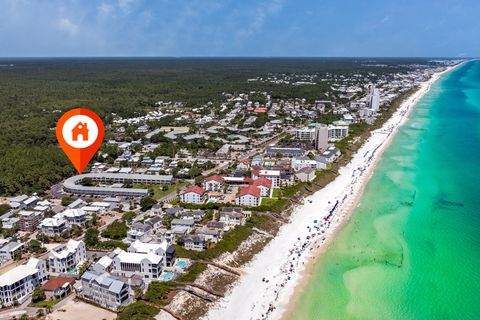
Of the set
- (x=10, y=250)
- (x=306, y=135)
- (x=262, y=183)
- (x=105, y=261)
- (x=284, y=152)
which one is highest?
(x=262, y=183)

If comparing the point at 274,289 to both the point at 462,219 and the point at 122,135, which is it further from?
the point at 122,135

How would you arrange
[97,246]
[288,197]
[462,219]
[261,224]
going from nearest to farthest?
[97,246], [261,224], [462,219], [288,197]

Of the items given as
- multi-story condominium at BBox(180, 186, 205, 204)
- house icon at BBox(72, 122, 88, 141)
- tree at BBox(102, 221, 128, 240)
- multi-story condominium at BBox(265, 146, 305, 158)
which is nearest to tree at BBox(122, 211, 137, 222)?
tree at BBox(102, 221, 128, 240)

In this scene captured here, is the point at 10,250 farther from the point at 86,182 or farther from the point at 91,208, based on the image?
the point at 86,182

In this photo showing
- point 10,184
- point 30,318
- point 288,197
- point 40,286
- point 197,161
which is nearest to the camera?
point 30,318

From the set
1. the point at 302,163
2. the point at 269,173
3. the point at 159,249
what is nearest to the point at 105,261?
the point at 159,249

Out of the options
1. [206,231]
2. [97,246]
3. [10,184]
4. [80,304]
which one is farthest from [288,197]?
[10,184]

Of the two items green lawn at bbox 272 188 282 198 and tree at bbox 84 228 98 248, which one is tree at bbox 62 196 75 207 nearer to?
tree at bbox 84 228 98 248
